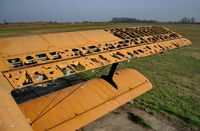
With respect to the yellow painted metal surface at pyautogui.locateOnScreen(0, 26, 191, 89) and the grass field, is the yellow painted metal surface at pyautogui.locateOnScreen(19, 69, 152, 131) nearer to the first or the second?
the yellow painted metal surface at pyautogui.locateOnScreen(0, 26, 191, 89)

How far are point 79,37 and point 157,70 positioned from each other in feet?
26.2

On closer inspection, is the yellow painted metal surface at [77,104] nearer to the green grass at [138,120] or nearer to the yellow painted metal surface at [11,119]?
the green grass at [138,120]

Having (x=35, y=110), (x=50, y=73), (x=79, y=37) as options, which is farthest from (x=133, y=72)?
(x=50, y=73)

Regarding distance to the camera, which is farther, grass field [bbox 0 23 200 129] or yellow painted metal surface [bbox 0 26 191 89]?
grass field [bbox 0 23 200 129]

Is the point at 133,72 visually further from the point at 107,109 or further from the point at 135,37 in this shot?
the point at 107,109

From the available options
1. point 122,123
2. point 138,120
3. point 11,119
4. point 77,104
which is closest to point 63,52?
point 77,104

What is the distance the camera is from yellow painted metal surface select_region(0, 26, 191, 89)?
239 cm

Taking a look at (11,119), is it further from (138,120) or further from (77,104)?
(138,120)

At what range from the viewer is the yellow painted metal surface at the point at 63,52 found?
2.39m

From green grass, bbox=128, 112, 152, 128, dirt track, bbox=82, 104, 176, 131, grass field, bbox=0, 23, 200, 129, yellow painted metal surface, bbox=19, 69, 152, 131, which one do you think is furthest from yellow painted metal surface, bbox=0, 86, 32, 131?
grass field, bbox=0, 23, 200, 129

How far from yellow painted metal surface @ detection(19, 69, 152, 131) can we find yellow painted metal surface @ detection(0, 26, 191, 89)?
116 centimetres

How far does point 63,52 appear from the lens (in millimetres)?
3201

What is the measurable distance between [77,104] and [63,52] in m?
1.52

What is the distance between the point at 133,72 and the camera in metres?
6.12
